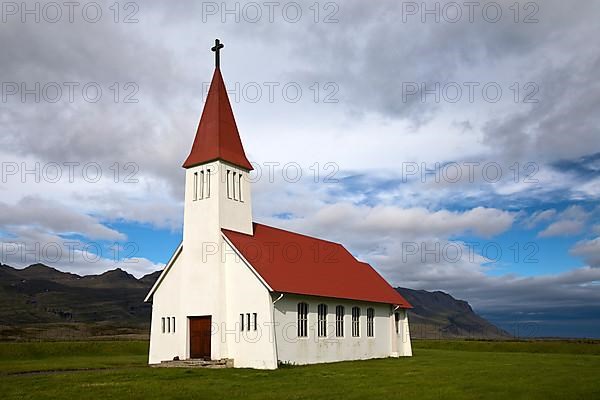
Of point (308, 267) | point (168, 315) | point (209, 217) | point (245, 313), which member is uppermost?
point (209, 217)

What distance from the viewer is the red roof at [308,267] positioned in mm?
33719

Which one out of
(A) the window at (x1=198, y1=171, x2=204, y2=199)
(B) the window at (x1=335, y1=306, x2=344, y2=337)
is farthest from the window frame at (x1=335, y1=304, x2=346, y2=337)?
(A) the window at (x1=198, y1=171, x2=204, y2=199)

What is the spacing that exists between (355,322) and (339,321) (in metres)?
2.26

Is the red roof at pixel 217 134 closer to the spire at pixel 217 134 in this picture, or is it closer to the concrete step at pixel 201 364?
the spire at pixel 217 134

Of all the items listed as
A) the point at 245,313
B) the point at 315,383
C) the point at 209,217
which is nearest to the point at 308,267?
the point at 245,313

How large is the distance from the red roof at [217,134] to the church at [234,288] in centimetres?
7

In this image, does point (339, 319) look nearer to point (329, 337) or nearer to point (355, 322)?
point (329, 337)

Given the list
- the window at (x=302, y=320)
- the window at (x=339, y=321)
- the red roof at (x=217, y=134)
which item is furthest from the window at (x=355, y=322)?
the red roof at (x=217, y=134)

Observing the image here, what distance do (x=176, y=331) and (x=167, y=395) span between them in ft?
50.3

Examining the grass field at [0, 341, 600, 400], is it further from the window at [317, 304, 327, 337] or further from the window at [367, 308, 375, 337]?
the window at [367, 308, 375, 337]

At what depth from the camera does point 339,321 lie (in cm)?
3797

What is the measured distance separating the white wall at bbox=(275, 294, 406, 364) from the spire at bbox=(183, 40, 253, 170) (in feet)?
29.8

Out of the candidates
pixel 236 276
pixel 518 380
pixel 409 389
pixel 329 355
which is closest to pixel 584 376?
pixel 518 380

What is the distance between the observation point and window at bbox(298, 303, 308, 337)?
112 feet
